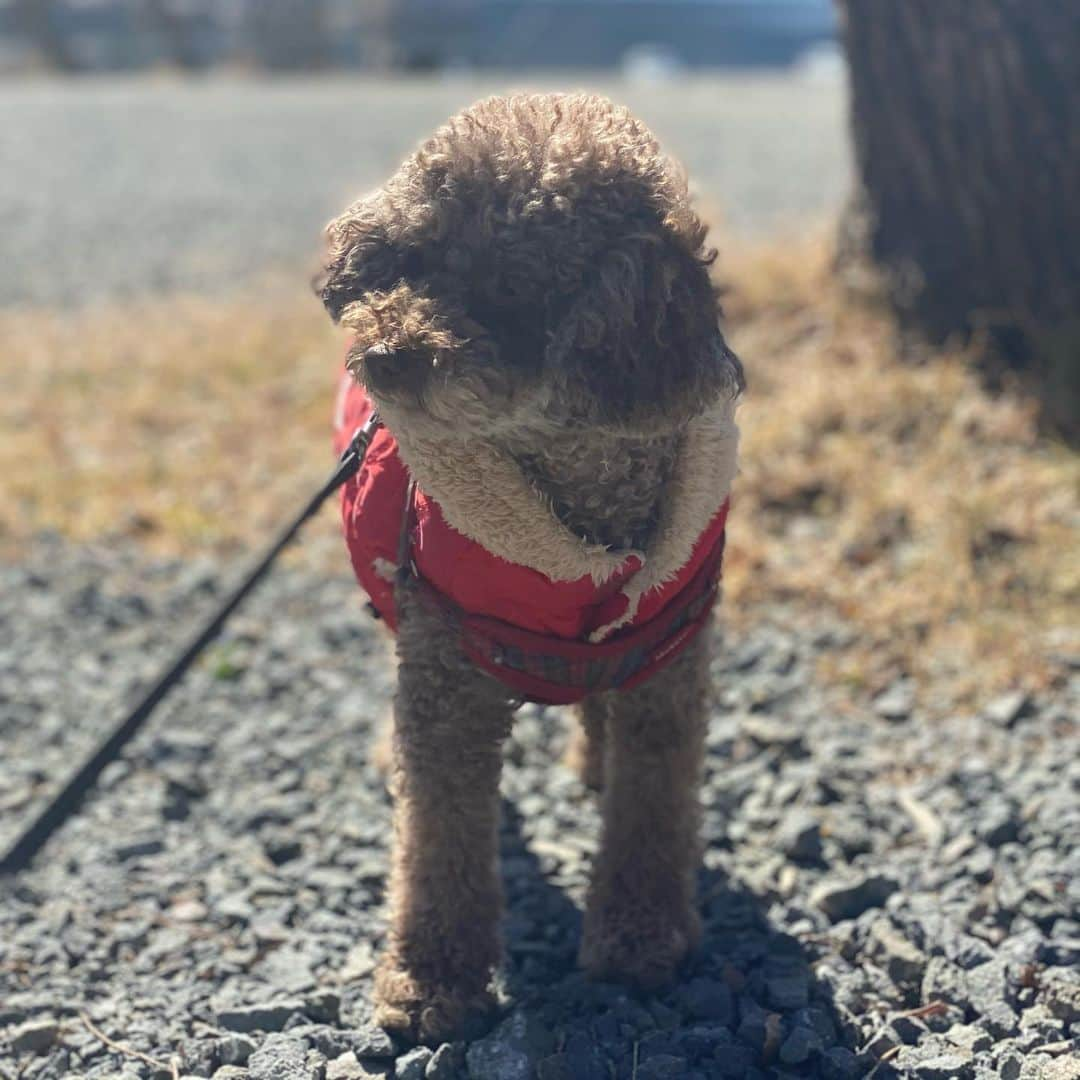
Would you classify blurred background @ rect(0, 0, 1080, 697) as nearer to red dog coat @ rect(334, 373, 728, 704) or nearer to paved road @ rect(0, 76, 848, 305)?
paved road @ rect(0, 76, 848, 305)

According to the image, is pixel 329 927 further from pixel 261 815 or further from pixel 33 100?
pixel 33 100

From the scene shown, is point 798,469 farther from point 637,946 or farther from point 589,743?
point 637,946

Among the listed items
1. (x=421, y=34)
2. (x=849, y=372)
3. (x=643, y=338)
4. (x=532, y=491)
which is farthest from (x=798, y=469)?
(x=421, y=34)

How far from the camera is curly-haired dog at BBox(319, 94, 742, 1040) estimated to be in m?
2.32

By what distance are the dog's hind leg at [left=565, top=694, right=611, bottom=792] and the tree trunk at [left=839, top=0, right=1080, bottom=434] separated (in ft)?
9.14

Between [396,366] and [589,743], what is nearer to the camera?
[396,366]

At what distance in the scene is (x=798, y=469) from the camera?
218 inches

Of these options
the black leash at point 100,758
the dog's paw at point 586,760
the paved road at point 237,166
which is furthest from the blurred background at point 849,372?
the dog's paw at point 586,760

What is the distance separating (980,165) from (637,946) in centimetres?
413

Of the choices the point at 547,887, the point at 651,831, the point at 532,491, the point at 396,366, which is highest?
the point at 396,366

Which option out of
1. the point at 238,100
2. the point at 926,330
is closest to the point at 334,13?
the point at 238,100

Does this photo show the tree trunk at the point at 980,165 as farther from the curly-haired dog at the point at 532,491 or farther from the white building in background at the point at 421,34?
the white building in background at the point at 421,34

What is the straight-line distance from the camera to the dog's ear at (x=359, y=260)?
2.39 m

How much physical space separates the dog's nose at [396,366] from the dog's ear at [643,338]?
0.23 m
